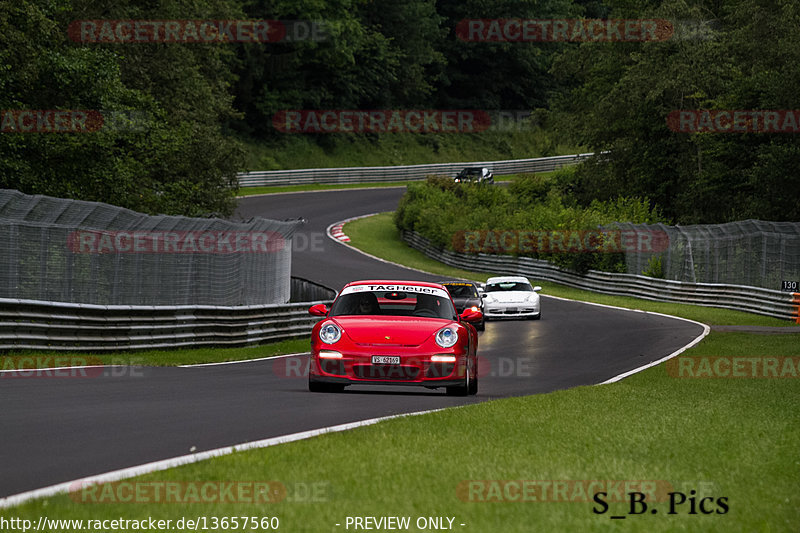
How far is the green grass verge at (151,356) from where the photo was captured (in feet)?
57.6

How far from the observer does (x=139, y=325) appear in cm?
2077

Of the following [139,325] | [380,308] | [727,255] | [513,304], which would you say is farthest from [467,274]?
[380,308]

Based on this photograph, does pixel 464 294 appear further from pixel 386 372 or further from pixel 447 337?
pixel 386 372

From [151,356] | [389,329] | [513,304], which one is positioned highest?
[389,329]

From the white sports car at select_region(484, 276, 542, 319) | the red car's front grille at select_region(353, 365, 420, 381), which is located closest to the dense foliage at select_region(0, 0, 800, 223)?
the white sports car at select_region(484, 276, 542, 319)

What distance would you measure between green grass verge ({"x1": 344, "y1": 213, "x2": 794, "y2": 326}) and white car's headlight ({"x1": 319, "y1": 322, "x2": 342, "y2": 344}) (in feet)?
73.1

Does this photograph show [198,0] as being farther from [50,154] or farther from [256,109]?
[256,109]

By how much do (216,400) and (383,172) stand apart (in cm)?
7209

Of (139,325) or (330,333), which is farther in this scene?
(139,325)

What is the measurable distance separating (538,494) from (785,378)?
1265 centimetres

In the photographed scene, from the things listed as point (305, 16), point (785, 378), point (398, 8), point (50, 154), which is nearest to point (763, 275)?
point (785, 378)

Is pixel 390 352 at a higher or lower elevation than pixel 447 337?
lower

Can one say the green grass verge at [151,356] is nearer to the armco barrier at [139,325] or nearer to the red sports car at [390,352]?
the armco barrier at [139,325]

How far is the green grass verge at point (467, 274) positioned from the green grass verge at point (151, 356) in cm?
1527
